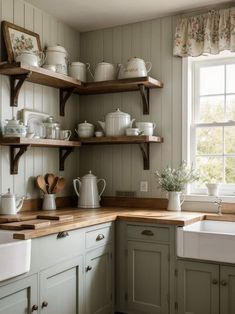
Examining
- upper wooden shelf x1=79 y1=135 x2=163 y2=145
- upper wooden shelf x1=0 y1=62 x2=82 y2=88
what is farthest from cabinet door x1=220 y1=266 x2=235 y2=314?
upper wooden shelf x1=0 y1=62 x2=82 y2=88

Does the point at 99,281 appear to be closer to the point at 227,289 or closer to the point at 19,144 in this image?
the point at 227,289

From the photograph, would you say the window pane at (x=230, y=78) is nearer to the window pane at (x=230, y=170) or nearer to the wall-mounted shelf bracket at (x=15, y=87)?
the window pane at (x=230, y=170)

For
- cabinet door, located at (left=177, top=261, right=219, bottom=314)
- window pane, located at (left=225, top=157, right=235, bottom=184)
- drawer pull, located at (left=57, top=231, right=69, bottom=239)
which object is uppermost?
window pane, located at (left=225, top=157, right=235, bottom=184)

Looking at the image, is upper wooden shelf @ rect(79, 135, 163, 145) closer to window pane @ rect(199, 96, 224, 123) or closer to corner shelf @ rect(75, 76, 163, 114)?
corner shelf @ rect(75, 76, 163, 114)

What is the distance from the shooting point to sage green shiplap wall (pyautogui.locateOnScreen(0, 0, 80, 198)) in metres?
3.17

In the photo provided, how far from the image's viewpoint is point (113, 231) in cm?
324

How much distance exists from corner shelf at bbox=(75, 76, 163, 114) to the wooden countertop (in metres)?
0.97

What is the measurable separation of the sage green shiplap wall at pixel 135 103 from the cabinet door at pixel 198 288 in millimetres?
931

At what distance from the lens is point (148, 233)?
311cm

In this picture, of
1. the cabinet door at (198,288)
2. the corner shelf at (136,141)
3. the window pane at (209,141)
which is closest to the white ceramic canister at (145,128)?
the corner shelf at (136,141)

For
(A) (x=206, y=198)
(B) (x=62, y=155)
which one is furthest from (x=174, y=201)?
(B) (x=62, y=155)

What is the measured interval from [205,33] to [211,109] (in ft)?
2.15

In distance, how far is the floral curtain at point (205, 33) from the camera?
11.1 feet

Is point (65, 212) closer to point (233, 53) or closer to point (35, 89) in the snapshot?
point (35, 89)
